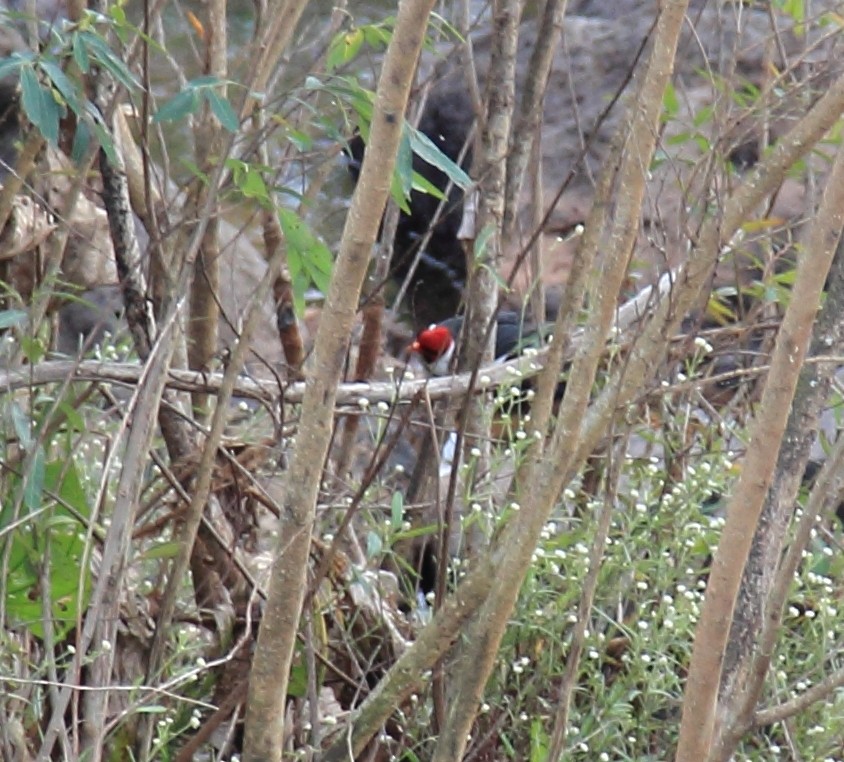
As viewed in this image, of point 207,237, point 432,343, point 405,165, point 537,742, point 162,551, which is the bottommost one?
point 432,343

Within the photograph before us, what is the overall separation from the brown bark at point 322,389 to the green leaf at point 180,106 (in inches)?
11.4

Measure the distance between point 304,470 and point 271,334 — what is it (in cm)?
286

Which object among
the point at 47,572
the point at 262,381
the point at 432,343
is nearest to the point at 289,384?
the point at 262,381

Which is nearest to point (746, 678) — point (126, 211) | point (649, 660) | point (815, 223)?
point (649, 660)

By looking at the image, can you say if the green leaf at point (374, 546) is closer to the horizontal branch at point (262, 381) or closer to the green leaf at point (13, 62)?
the horizontal branch at point (262, 381)

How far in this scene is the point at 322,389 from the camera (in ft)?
4.28

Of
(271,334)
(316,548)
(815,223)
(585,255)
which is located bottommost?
(271,334)

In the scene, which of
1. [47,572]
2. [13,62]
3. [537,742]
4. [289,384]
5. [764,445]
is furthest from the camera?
[289,384]

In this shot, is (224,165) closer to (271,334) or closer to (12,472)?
(12,472)

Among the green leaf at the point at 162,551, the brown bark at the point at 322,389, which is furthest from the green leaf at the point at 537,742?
the green leaf at the point at 162,551

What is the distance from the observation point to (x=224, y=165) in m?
1.55

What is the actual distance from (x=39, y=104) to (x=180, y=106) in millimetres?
152

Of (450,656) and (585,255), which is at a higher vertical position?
(585,255)

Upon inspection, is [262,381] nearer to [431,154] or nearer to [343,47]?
[343,47]
